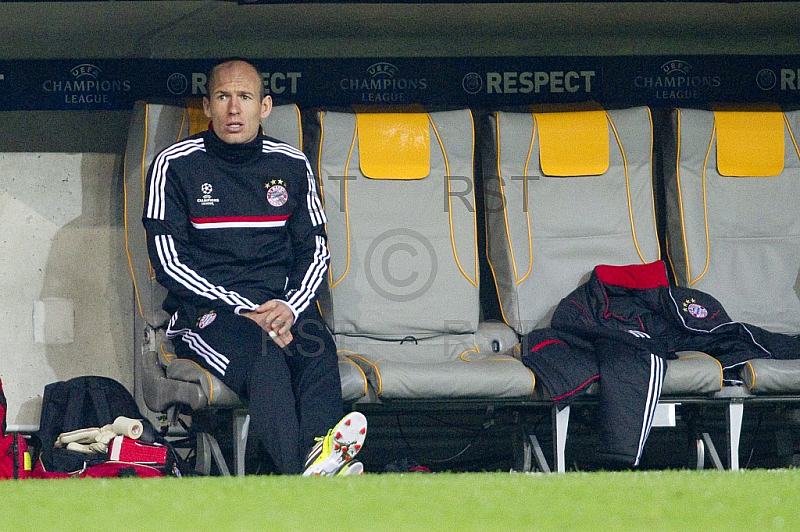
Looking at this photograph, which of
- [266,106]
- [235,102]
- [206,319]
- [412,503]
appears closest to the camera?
[412,503]

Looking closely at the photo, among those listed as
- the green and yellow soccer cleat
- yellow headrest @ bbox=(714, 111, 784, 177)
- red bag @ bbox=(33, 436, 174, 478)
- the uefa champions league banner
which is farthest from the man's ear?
yellow headrest @ bbox=(714, 111, 784, 177)

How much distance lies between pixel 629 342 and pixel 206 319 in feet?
4.29

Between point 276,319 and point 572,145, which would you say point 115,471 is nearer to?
point 276,319

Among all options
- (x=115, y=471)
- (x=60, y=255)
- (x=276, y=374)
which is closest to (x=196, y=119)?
(x=60, y=255)

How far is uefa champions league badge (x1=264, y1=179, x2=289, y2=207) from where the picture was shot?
3531 mm

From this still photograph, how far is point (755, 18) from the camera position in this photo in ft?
13.7

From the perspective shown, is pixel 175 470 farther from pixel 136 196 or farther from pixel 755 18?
pixel 755 18

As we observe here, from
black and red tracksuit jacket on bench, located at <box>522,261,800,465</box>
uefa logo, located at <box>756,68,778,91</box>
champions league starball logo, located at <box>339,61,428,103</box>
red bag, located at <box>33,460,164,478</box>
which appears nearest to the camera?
red bag, located at <box>33,460,164,478</box>

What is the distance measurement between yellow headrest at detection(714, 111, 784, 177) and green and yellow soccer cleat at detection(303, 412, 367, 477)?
195 centimetres

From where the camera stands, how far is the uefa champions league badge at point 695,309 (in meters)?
3.65

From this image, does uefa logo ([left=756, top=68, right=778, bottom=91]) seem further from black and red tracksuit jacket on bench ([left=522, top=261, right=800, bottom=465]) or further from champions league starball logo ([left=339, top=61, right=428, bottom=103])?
champions league starball logo ([left=339, top=61, right=428, bottom=103])

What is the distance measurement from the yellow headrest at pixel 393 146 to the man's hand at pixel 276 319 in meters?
0.77

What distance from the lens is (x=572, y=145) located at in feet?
13.0

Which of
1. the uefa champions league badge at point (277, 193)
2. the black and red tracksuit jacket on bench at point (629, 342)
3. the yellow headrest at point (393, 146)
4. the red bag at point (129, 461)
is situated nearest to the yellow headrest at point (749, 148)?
the black and red tracksuit jacket on bench at point (629, 342)
